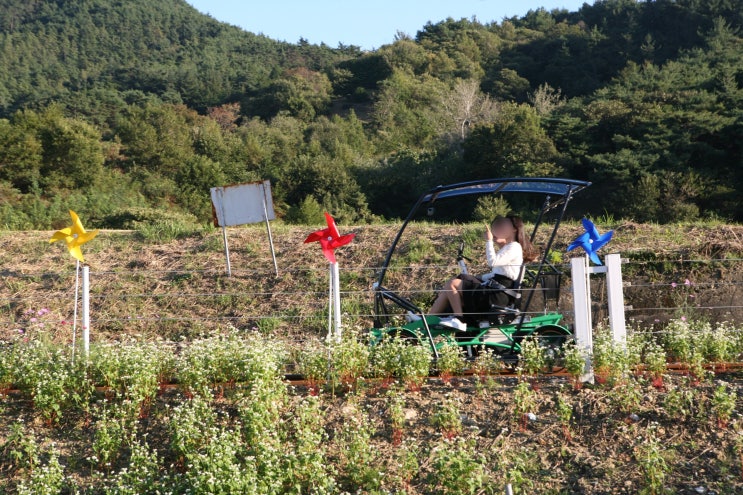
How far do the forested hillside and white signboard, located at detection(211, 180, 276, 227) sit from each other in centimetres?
723

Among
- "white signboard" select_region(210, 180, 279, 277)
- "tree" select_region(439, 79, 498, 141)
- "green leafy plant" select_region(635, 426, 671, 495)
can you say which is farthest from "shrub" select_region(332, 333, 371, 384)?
"tree" select_region(439, 79, 498, 141)

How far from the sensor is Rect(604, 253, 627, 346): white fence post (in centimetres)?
727

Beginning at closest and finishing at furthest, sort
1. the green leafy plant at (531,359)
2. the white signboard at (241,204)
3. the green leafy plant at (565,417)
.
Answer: the green leafy plant at (565,417) → the green leafy plant at (531,359) → the white signboard at (241,204)

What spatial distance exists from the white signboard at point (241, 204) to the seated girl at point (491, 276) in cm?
485

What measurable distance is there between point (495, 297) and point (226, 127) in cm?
5241

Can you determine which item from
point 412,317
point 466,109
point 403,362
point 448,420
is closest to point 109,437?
point 403,362

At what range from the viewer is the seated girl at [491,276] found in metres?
7.79

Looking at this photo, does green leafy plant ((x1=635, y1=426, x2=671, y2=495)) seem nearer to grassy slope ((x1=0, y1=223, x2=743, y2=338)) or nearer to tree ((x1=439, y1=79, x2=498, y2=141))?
grassy slope ((x1=0, y1=223, x2=743, y2=338))

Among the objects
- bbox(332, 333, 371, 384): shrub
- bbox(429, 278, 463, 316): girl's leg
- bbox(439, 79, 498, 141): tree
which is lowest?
bbox(332, 333, 371, 384): shrub

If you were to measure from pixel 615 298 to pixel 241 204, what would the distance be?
654 centimetres

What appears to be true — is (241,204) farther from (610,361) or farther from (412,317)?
(610,361)

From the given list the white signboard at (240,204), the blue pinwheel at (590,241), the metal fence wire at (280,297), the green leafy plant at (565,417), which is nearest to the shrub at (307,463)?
the green leafy plant at (565,417)

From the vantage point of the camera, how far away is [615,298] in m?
7.35

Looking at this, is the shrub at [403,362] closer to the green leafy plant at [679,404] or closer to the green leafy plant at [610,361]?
the green leafy plant at [610,361]
